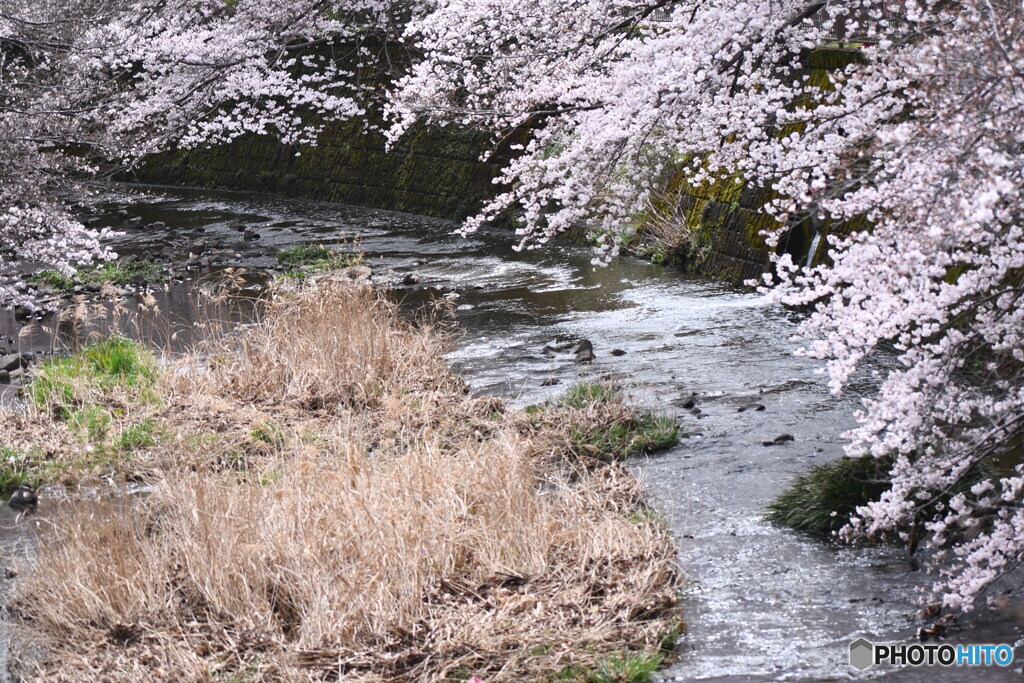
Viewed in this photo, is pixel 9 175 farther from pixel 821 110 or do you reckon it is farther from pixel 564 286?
pixel 821 110

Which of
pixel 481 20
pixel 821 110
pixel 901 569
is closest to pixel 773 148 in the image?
pixel 821 110

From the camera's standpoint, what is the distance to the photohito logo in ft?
14.0

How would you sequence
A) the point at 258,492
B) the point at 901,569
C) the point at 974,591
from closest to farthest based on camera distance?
the point at 974,591 → the point at 901,569 → the point at 258,492

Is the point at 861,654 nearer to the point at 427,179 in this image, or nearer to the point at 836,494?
the point at 836,494

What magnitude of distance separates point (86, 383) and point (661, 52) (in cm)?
523

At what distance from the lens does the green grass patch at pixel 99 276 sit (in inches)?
559

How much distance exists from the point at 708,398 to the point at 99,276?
9790 millimetres

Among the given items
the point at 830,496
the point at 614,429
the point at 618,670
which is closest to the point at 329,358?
the point at 614,429

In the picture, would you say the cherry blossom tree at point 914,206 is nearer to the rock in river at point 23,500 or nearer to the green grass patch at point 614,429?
the green grass patch at point 614,429

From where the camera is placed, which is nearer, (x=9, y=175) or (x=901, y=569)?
(x=901, y=569)

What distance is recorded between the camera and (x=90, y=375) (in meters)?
8.86

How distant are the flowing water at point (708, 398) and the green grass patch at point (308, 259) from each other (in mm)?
385

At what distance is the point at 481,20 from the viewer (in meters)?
11.6

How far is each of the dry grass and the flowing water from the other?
34 cm
